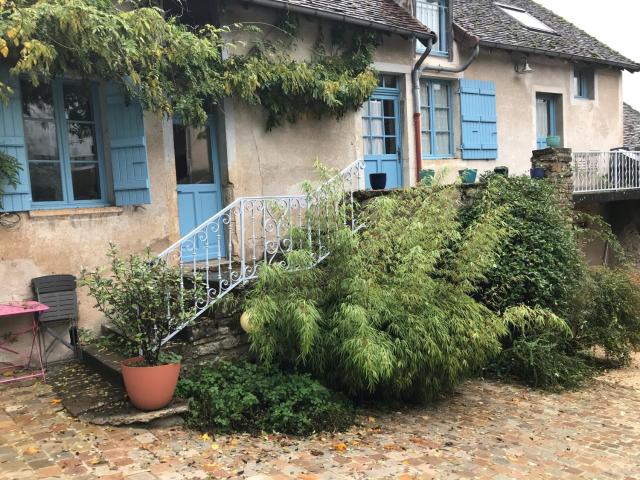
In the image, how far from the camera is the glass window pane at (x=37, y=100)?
18.8ft

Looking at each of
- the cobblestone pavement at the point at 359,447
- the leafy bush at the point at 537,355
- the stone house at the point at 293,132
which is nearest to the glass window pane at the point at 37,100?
the stone house at the point at 293,132

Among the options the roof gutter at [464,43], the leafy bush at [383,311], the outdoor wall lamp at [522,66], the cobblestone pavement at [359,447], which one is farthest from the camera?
the outdoor wall lamp at [522,66]

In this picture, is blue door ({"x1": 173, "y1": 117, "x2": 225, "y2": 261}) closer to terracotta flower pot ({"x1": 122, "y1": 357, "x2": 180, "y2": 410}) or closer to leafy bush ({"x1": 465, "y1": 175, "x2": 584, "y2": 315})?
terracotta flower pot ({"x1": 122, "y1": 357, "x2": 180, "y2": 410})

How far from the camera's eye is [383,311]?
518 cm

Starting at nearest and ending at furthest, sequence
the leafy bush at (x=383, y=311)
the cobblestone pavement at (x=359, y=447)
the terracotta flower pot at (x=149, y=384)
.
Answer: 1. the cobblestone pavement at (x=359, y=447)
2. the terracotta flower pot at (x=149, y=384)
3. the leafy bush at (x=383, y=311)

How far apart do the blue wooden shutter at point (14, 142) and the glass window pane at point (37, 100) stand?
0.81ft

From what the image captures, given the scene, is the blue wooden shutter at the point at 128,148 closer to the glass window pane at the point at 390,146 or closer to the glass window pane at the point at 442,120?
the glass window pane at the point at 390,146

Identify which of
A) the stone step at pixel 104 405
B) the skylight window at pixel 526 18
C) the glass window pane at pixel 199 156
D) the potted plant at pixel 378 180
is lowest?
the stone step at pixel 104 405

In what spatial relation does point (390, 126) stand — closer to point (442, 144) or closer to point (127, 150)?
point (442, 144)

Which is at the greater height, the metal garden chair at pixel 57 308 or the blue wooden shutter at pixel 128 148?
the blue wooden shutter at pixel 128 148

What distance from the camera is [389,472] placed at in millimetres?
4043

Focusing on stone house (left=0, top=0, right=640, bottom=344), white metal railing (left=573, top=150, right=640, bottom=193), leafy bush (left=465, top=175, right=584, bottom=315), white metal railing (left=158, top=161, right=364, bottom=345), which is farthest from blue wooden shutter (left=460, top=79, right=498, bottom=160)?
white metal railing (left=158, top=161, right=364, bottom=345)

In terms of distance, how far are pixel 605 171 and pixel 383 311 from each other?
27.9ft

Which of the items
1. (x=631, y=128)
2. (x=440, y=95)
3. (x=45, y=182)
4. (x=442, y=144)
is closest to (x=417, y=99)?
(x=440, y=95)
